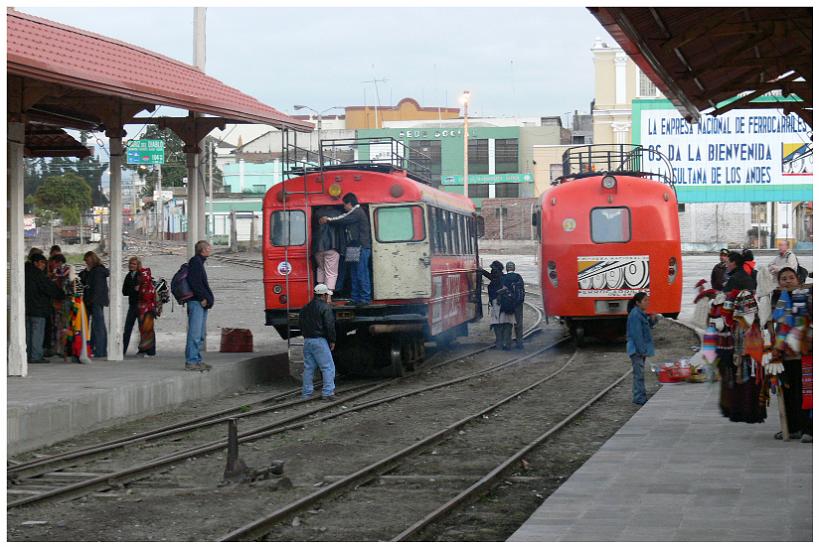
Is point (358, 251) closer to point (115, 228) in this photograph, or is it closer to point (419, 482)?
point (115, 228)

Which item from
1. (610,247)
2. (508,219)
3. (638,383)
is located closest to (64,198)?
(508,219)

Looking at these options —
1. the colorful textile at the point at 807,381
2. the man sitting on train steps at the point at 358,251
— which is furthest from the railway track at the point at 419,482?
the man sitting on train steps at the point at 358,251

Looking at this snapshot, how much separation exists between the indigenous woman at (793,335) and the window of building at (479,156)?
79.6 m

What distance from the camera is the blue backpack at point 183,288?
17016 millimetres

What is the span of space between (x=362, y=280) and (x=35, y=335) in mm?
4711

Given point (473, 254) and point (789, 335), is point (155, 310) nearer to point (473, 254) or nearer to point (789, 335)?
point (473, 254)

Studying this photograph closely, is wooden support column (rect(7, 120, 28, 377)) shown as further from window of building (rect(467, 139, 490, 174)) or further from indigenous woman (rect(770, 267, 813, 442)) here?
window of building (rect(467, 139, 490, 174))

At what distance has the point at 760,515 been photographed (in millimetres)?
8422

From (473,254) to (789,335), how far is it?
1474cm

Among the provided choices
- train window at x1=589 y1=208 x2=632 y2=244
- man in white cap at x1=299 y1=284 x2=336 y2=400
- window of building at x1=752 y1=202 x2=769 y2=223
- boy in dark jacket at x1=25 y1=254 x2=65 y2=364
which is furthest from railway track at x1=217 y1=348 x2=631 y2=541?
window of building at x1=752 y1=202 x2=769 y2=223

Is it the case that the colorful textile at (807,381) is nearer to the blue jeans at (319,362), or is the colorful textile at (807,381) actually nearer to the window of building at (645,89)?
the blue jeans at (319,362)

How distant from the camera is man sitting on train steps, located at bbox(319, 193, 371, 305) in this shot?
738 inches

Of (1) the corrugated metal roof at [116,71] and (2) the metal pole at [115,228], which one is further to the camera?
(2) the metal pole at [115,228]

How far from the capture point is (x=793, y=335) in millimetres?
11016
